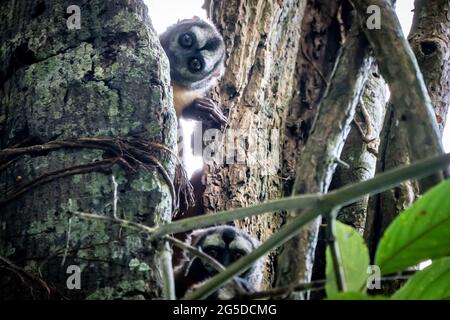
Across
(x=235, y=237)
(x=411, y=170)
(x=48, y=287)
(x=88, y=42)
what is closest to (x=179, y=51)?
(x=235, y=237)

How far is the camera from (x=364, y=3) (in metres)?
2.26

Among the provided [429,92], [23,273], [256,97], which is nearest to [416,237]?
[23,273]

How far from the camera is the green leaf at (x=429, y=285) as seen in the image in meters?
1.10

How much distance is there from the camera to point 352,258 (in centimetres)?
115

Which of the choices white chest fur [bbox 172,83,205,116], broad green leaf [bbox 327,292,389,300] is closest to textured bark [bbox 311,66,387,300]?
white chest fur [bbox 172,83,205,116]

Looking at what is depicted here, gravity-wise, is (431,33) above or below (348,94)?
above

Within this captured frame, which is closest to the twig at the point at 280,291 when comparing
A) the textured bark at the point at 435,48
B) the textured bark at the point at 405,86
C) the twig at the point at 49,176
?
the textured bark at the point at 405,86

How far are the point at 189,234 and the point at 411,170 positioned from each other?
9.37 ft

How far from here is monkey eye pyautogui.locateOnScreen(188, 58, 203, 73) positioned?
5.20m

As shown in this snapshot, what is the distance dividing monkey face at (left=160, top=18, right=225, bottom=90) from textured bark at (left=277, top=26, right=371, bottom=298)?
2.80m

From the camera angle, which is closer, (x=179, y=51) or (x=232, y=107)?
(x=232, y=107)

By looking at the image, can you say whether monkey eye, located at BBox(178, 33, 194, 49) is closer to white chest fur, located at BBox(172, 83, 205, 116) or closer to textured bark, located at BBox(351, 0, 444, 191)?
white chest fur, located at BBox(172, 83, 205, 116)

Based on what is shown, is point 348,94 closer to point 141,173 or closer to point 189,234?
point 141,173

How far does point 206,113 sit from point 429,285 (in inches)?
126
